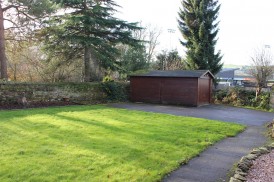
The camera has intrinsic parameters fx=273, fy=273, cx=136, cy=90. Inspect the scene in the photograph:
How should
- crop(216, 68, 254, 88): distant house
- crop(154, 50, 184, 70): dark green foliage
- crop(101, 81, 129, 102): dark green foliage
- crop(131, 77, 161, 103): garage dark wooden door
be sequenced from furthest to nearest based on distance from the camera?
crop(154, 50, 184, 70): dark green foliage → crop(216, 68, 254, 88): distant house → crop(131, 77, 161, 103): garage dark wooden door → crop(101, 81, 129, 102): dark green foliage

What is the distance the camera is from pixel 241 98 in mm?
20781

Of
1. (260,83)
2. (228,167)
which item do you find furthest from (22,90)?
(260,83)

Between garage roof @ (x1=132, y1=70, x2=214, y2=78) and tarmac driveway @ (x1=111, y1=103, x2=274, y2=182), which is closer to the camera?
tarmac driveway @ (x1=111, y1=103, x2=274, y2=182)

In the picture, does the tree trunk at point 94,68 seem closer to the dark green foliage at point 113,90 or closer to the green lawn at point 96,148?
the dark green foliage at point 113,90

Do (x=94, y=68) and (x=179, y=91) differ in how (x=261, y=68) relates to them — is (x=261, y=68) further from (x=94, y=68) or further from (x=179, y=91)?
(x=94, y=68)

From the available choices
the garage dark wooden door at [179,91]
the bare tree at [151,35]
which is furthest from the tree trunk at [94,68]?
the bare tree at [151,35]

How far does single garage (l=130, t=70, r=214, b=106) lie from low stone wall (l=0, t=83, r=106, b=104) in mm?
3025

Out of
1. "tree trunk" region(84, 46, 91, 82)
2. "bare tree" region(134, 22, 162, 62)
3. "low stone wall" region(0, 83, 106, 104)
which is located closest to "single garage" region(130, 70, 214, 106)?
"low stone wall" region(0, 83, 106, 104)

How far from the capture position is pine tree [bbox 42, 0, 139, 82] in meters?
19.4

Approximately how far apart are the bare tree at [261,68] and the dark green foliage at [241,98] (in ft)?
1.86

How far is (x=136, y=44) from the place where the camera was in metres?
21.6

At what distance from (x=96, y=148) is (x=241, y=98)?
16.8m

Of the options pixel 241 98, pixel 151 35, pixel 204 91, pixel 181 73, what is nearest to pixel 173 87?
pixel 181 73

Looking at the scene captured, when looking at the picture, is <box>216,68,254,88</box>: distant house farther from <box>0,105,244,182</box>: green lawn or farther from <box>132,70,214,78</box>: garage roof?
<box>0,105,244,182</box>: green lawn
